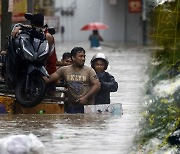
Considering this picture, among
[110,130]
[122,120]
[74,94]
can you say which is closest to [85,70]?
[74,94]

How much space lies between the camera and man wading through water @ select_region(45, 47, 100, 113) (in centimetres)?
1460

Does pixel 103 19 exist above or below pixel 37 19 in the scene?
below

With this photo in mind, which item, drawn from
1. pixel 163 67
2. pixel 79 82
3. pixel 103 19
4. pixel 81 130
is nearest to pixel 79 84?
pixel 79 82

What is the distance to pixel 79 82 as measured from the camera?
14664mm

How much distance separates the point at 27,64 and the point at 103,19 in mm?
57478

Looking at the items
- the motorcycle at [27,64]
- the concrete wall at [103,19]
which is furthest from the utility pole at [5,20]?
the concrete wall at [103,19]

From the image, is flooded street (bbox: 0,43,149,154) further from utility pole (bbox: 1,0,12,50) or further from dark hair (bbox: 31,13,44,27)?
utility pole (bbox: 1,0,12,50)

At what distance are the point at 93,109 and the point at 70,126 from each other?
6.98ft

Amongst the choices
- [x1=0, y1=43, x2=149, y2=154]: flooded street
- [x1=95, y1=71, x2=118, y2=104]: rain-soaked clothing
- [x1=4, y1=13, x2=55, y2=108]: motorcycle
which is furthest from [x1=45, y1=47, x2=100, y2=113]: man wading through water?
[x1=0, y1=43, x2=149, y2=154]: flooded street

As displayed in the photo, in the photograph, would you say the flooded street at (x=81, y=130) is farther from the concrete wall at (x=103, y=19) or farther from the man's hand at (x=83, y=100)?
the concrete wall at (x=103, y=19)

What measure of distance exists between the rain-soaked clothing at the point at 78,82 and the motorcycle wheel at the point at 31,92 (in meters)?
0.40

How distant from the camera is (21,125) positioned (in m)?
12.5

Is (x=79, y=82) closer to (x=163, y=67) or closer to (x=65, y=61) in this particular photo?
(x=65, y=61)

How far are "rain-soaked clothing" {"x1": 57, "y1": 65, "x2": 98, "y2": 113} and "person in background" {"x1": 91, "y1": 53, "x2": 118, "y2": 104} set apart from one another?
0.29 metres
